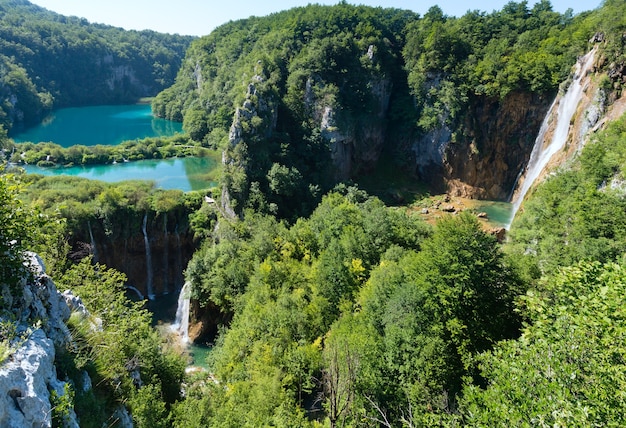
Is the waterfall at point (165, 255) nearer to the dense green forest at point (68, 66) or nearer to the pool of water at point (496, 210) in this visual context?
the pool of water at point (496, 210)

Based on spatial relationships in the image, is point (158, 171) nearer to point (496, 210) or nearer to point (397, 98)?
point (397, 98)

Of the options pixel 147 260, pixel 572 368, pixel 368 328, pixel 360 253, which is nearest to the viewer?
pixel 572 368

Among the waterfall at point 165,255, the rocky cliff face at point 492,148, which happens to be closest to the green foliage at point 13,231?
the waterfall at point 165,255

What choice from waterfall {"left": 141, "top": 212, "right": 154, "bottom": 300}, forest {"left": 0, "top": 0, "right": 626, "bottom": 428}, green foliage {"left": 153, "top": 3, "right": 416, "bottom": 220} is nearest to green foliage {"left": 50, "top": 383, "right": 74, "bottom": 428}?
forest {"left": 0, "top": 0, "right": 626, "bottom": 428}

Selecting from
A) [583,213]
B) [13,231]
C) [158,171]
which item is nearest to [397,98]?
[158,171]

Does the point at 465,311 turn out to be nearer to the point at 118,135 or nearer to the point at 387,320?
the point at 387,320

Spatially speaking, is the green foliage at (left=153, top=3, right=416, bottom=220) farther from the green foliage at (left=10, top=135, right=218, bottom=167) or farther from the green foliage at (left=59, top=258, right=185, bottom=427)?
the green foliage at (left=59, top=258, right=185, bottom=427)
